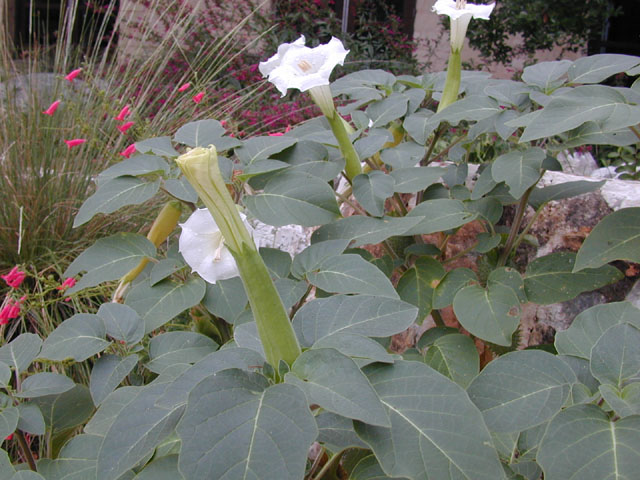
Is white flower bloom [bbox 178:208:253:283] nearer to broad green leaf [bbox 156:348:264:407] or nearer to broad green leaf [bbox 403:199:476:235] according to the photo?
broad green leaf [bbox 156:348:264:407]

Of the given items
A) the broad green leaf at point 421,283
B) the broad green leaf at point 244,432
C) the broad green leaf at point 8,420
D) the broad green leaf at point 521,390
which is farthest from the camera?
the broad green leaf at point 421,283

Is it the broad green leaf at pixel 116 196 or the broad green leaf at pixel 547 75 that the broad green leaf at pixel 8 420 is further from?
the broad green leaf at pixel 547 75

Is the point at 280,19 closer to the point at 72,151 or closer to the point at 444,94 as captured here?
the point at 72,151

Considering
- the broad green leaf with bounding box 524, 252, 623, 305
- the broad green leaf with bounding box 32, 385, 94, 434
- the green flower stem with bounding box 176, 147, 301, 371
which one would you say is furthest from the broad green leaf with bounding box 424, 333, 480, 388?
the broad green leaf with bounding box 32, 385, 94, 434

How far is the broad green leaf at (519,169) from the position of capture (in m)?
0.93

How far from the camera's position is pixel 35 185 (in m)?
2.14

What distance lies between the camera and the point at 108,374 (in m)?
0.85

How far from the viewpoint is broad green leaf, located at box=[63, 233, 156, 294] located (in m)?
0.96

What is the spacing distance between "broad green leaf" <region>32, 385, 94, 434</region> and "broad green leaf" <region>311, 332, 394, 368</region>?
0.53 m

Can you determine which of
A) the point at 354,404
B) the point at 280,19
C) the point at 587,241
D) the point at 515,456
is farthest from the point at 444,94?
the point at 280,19

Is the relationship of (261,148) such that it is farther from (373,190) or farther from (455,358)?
(455,358)

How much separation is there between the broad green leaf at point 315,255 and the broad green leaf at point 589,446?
1.37 feet

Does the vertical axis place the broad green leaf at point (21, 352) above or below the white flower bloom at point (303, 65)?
below

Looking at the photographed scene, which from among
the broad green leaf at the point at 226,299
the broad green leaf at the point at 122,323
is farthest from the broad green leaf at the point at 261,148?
the broad green leaf at the point at 122,323
